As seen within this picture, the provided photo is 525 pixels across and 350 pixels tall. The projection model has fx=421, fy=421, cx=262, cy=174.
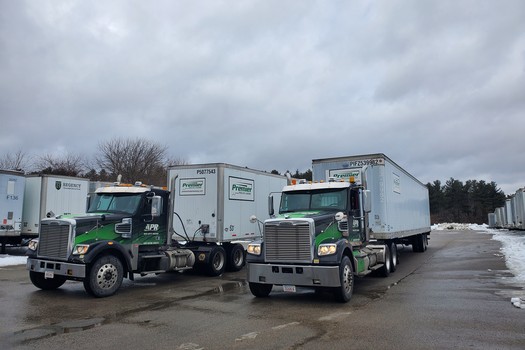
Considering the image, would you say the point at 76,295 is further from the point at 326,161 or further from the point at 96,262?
the point at 326,161

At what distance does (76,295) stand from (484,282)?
10.4 meters

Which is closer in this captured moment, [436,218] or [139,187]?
[139,187]

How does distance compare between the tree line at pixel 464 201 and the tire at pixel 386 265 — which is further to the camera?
the tree line at pixel 464 201

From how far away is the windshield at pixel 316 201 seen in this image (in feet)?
33.4

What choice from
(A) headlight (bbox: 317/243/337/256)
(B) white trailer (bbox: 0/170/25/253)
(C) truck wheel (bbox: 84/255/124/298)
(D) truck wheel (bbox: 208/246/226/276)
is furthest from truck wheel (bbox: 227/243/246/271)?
(B) white trailer (bbox: 0/170/25/253)

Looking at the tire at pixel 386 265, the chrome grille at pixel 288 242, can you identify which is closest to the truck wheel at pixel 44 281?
the chrome grille at pixel 288 242

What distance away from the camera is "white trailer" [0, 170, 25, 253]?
19109mm

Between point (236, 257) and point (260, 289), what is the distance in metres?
5.14

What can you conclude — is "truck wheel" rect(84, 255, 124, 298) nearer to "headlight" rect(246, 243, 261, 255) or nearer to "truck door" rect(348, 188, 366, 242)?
"headlight" rect(246, 243, 261, 255)

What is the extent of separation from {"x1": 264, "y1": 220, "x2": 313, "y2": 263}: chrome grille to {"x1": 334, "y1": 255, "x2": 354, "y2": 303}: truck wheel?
28.3 inches

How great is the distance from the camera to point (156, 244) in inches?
460

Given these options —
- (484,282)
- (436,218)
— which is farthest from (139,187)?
(436,218)

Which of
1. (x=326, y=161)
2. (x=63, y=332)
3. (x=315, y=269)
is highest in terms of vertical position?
(x=326, y=161)

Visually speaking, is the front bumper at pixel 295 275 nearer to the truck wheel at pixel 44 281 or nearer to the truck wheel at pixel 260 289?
the truck wheel at pixel 260 289
